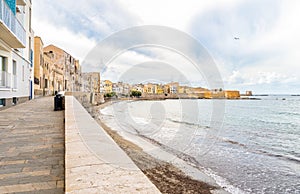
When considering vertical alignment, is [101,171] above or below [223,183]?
above

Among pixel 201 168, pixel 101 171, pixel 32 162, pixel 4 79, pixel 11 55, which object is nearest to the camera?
pixel 101 171

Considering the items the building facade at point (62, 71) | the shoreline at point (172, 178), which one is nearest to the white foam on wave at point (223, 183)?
the shoreline at point (172, 178)

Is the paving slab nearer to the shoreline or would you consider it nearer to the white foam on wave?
the shoreline

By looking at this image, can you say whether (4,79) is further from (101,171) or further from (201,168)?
(101,171)

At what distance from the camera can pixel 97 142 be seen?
3.70m

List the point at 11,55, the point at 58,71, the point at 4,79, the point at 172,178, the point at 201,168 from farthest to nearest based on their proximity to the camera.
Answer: the point at 58,71 → the point at 11,55 → the point at 4,79 → the point at 201,168 → the point at 172,178

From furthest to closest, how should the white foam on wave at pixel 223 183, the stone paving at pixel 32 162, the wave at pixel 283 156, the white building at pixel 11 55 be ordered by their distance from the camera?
the white building at pixel 11 55
the wave at pixel 283 156
the white foam on wave at pixel 223 183
the stone paving at pixel 32 162

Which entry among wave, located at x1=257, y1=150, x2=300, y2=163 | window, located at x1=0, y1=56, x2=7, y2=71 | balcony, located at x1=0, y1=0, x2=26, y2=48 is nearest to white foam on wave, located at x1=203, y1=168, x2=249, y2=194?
wave, located at x1=257, y1=150, x2=300, y2=163

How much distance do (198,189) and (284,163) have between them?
225 inches

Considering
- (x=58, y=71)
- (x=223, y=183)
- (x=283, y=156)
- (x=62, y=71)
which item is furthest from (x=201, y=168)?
(x=62, y=71)

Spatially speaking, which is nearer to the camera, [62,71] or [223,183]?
[223,183]

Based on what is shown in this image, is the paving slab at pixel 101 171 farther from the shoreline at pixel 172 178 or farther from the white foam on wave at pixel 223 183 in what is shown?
the white foam on wave at pixel 223 183

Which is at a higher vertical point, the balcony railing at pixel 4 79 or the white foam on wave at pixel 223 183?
the balcony railing at pixel 4 79

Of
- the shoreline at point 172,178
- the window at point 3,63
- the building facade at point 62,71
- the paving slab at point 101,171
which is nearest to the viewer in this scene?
the paving slab at point 101,171
